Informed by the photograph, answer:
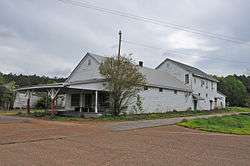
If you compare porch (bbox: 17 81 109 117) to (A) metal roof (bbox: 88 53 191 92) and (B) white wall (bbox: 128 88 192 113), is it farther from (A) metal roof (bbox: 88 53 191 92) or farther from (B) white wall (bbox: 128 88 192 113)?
(A) metal roof (bbox: 88 53 191 92)

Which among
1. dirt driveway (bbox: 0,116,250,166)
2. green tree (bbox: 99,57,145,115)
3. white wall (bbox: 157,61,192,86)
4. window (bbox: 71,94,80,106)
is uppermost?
white wall (bbox: 157,61,192,86)

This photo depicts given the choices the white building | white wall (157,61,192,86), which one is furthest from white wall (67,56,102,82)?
white wall (157,61,192,86)

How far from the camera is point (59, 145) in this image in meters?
12.7

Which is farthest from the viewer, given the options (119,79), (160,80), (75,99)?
(160,80)

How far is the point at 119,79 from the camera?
3147cm

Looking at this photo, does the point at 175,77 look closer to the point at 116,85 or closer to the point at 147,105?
the point at 147,105

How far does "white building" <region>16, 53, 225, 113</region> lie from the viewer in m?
33.9

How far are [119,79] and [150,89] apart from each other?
797cm

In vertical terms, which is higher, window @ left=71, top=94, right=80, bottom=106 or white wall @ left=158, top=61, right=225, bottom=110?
white wall @ left=158, top=61, right=225, bottom=110

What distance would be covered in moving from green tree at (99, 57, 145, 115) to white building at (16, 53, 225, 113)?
4.23ft

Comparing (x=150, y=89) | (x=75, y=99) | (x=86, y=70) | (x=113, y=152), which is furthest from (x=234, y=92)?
(x=113, y=152)

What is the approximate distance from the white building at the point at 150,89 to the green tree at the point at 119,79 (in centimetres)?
129

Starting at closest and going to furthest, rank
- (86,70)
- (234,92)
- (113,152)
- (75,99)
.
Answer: (113,152) < (86,70) < (75,99) < (234,92)

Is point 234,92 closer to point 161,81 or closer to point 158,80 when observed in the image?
point 161,81
